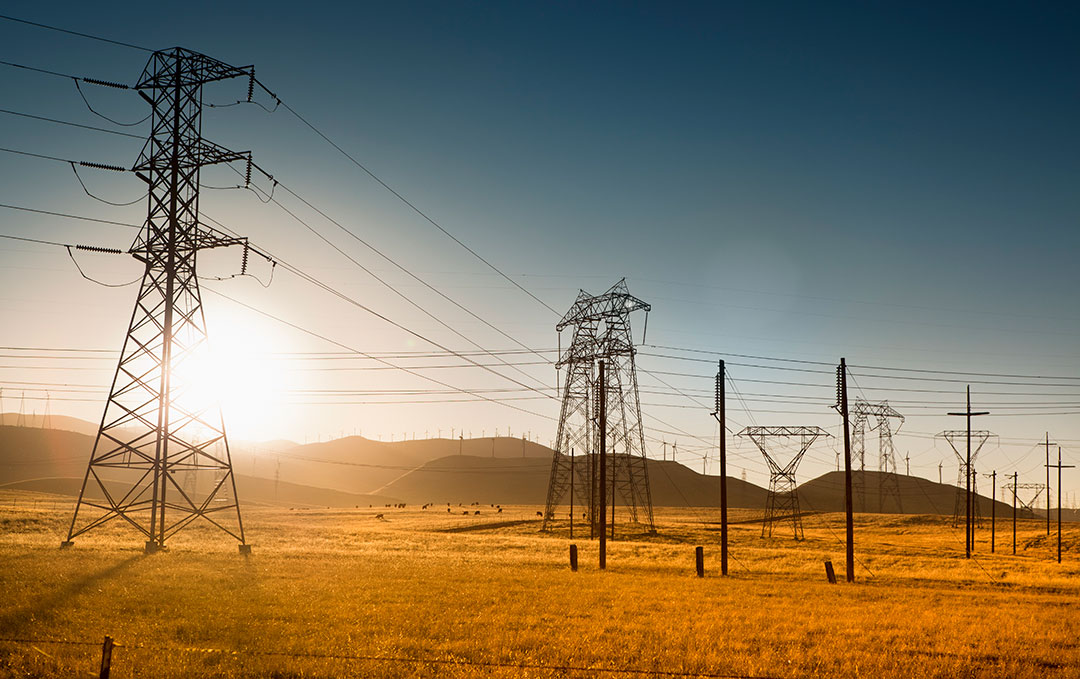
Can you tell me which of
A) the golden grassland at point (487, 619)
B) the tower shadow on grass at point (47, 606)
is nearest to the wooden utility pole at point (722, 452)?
the golden grassland at point (487, 619)

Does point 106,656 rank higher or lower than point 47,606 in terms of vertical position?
higher

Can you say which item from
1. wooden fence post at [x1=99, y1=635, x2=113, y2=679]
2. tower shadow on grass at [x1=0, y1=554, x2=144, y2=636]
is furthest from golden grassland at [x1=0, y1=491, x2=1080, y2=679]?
wooden fence post at [x1=99, y1=635, x2=113, y2=679]

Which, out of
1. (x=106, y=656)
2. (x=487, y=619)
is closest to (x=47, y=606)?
(x=106, y=656)

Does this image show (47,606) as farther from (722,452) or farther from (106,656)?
(722,452)

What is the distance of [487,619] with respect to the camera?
22797 millimetres

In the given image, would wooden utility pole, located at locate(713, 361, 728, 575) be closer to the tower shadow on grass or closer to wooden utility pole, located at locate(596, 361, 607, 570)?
wooden utility pole, located at locate(596, 361, 607, 570)

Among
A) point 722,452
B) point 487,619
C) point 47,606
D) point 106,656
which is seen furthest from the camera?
point 722,452

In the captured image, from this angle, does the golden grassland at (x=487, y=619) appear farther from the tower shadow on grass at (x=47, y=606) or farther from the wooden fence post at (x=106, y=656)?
the wooden fence post at (x=106, y=656)

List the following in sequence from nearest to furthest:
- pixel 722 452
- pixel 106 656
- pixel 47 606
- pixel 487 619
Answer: pixel 106 656 → pixel 47 606 → pixel 487 619 → pixel 722 452

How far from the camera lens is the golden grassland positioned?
56.0 feet

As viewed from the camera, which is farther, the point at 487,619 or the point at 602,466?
the point at 602,466

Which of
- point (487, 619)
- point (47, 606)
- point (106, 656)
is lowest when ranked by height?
point (487, 619)

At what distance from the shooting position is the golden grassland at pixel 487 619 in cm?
1708

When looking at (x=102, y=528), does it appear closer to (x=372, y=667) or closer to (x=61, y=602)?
(x=61, y=602)
